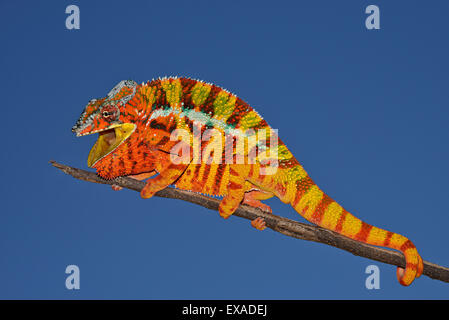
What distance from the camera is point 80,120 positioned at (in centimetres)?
299

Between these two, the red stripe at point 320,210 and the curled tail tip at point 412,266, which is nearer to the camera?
the curled tail tip at point 412,266

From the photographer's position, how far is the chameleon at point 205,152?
3.06m

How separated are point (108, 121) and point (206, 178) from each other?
70cm

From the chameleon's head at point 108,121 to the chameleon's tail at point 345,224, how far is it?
45.8 inches

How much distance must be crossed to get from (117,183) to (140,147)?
0.87ft

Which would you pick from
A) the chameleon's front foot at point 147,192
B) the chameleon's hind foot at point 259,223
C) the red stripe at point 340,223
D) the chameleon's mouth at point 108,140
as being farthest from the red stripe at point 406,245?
the chameleon's mouth at point 108,140

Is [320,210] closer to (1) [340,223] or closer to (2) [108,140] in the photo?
(1) [340,223]

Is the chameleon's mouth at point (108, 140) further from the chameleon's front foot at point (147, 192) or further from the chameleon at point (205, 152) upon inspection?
the chameleon's front foot at point (147, 192)

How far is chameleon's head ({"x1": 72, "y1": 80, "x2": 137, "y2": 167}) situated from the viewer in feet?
9.76

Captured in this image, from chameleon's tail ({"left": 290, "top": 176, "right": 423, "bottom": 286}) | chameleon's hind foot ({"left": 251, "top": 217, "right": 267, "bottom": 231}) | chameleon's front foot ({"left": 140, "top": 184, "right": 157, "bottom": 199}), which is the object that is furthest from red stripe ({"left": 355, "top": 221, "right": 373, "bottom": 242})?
chameleon's front foot ({"left": 140, "top": 184, "right": 157, "bottom": 199})

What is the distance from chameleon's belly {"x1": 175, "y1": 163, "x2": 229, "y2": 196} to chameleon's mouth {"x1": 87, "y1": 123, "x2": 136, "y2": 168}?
1.46 ft

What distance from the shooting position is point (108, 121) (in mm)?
3008

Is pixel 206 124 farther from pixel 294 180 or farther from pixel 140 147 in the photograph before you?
pixel 294 180

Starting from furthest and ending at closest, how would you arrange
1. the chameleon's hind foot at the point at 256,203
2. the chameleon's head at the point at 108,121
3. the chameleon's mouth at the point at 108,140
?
the chameleon's hind foot at the point at 256,203, the chameleon's mouth at the point at 108,140, the chameleon's head at the point at 108,121
